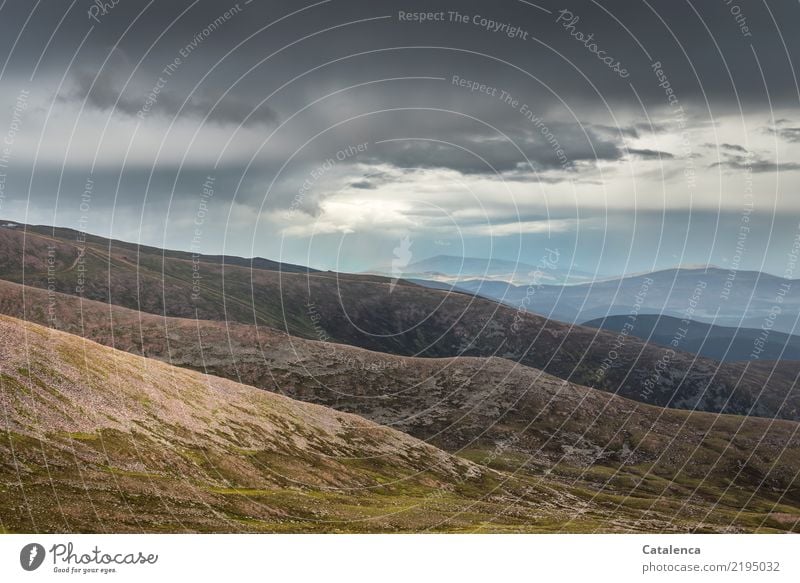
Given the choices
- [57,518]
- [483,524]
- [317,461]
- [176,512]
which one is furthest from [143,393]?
[483,524]

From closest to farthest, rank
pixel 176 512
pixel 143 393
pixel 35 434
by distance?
pixel 176 512, pixel 35 434, pixel 143 393

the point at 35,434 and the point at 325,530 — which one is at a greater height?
the point at 35,434

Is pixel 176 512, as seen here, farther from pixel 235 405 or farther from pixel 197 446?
pixel 235 405

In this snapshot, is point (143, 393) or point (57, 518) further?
point (143, 393)

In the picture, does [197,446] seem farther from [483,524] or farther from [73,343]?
[483,524]
